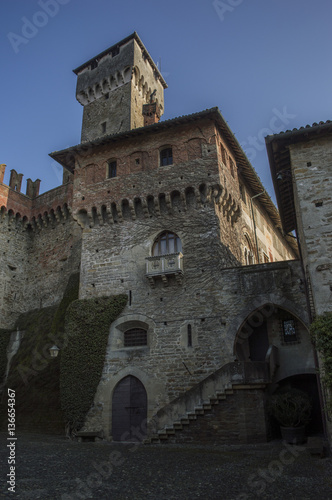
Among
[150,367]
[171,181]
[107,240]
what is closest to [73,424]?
[150,367]

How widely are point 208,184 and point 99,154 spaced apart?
21.0ft

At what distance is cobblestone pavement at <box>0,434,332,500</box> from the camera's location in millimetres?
7305

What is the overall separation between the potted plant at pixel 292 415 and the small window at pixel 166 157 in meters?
11.4

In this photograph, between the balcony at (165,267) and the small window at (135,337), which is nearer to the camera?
the balcony at (165,267)

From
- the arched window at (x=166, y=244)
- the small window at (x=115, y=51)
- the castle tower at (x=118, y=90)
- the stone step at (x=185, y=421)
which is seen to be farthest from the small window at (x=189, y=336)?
the small window at (x=115, y=51)

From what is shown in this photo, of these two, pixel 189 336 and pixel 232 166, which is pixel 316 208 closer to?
pixel 189 336

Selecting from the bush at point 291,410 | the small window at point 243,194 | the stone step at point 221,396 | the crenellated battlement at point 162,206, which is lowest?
the bush at point 291,410

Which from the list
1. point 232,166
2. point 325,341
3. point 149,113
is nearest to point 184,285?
point 325,341

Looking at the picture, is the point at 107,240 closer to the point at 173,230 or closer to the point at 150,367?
the point at 173,230

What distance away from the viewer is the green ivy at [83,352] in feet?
53.3

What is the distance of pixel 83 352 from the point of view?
17.0 metres

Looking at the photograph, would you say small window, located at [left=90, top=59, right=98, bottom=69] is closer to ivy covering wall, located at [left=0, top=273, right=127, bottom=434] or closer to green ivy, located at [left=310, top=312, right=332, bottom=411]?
ivy covering wall, located at [left=0, top=273, right=127, bottom=434]

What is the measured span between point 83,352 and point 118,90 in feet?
56.8

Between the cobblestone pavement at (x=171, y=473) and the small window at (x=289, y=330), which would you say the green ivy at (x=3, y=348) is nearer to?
the cobblestone pavement at (x=171, y=473)
